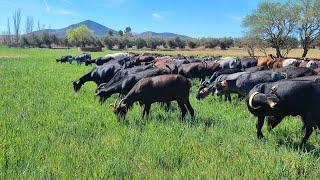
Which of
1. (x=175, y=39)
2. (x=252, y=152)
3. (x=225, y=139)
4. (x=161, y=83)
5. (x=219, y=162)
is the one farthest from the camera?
(x=175, y=39)

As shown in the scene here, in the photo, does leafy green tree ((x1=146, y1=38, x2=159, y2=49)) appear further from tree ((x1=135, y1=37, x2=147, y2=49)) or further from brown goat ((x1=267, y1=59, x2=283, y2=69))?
brown goat ((x1=267, y1=59, x2=283, y2=69))

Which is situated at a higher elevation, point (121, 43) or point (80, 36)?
point (80, 36)

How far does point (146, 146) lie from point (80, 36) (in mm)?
151647

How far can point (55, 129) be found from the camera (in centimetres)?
1109

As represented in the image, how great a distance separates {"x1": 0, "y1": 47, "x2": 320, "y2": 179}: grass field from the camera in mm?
7605

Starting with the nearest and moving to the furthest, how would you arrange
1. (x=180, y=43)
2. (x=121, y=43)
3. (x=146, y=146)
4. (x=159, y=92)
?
(x=146, y=146)
(x=159, y=92)
(x=180, y=43)
(x=121, y=43)

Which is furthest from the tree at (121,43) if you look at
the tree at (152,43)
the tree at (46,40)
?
the tree at (46,40)

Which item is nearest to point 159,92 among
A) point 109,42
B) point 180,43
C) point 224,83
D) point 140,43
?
point 224,83

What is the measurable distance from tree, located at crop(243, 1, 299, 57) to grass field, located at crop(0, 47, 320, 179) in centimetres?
4853

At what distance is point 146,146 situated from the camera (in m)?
9.27

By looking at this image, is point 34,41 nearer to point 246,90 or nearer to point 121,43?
point 121,43

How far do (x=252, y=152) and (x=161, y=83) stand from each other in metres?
4.64

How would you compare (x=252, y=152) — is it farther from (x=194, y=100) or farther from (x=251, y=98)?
(x=194, y=100)

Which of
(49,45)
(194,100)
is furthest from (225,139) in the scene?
(49,45)
